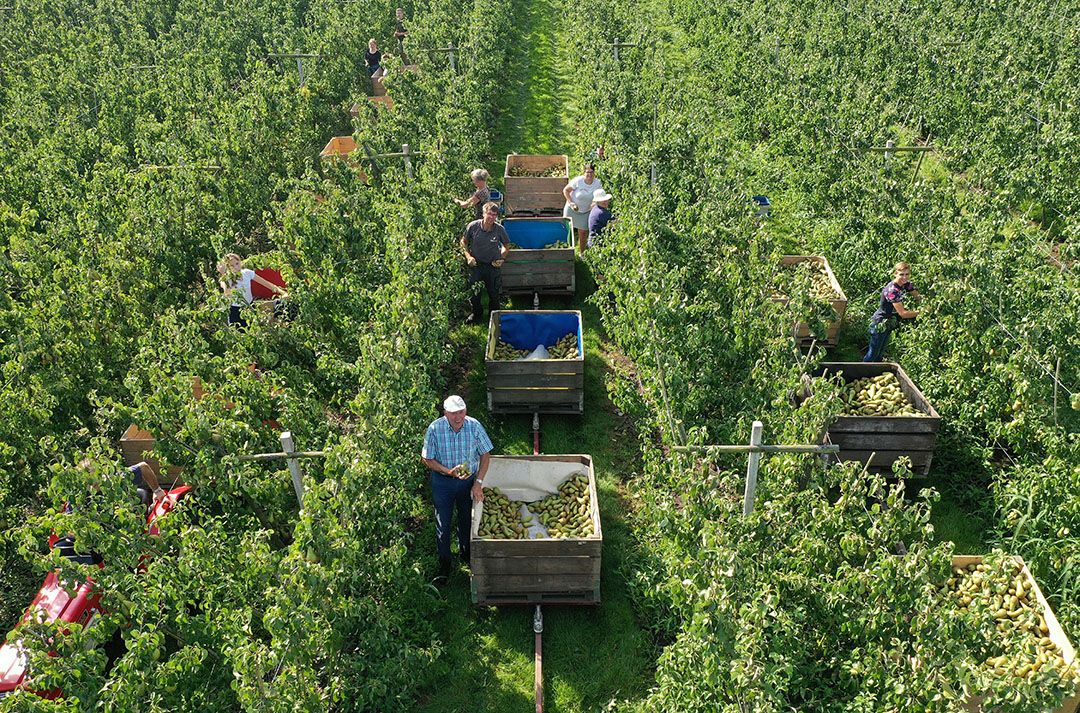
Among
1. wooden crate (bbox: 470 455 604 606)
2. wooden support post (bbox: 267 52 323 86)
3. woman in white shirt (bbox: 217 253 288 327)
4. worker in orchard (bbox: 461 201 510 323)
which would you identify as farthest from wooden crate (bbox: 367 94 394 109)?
wooden crate (bbox: 470 455 604 606)

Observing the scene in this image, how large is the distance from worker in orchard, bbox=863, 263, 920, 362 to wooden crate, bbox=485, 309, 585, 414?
3.88m

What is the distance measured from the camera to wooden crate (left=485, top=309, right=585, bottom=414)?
10.2 metres

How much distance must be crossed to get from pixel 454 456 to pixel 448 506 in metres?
0.59

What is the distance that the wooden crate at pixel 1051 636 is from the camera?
628cm

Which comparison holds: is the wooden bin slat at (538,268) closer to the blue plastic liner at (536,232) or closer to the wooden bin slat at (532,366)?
the blue plastic liner at (536,232)

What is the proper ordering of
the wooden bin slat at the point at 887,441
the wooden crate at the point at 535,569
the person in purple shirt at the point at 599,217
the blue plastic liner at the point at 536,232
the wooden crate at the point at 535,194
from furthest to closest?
the wooden crate at the point at 535,194 < the blue plastic liner at the point at 536,232 < the person in purple shirt at the point at 599,217 < the wooden bin slat at the point at 887,441 < the wooden crate at the point at 535,569

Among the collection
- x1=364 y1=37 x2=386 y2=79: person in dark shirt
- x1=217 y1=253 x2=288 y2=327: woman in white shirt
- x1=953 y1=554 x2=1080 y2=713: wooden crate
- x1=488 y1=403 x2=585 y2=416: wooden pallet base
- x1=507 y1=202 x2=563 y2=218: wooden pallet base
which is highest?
x1=364 y1=37 x2=386 y2=79: person in dark shirt

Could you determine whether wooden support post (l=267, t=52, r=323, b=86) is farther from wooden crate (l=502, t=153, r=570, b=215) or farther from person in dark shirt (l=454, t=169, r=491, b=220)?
person in dark shirt (l=454, t=169, r=491, b=220)

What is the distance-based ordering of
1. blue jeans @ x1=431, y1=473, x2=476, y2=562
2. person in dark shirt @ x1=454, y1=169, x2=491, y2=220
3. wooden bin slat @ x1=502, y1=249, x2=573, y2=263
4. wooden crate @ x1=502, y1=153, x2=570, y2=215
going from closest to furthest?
blue jeans @ x1=431, y1=473, x2=476, y2=562 → wooden bin slat @ x1=502, y1=249, x2=573, y2=263 → person in dark shirt @ x1=454, y1=169, x2=491, y2=220 → wooden crate @ x1=502, y1=153, x2=570, y2=215

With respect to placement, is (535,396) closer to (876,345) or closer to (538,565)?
(538,565)

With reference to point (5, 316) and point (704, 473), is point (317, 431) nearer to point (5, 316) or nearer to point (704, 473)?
point (704, 473)

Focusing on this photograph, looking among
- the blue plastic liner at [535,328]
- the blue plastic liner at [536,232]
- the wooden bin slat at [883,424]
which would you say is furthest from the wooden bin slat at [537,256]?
the wooden bin slat at [883,424]

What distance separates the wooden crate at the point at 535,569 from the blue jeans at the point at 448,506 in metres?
0.20

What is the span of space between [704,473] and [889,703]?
2.22m
